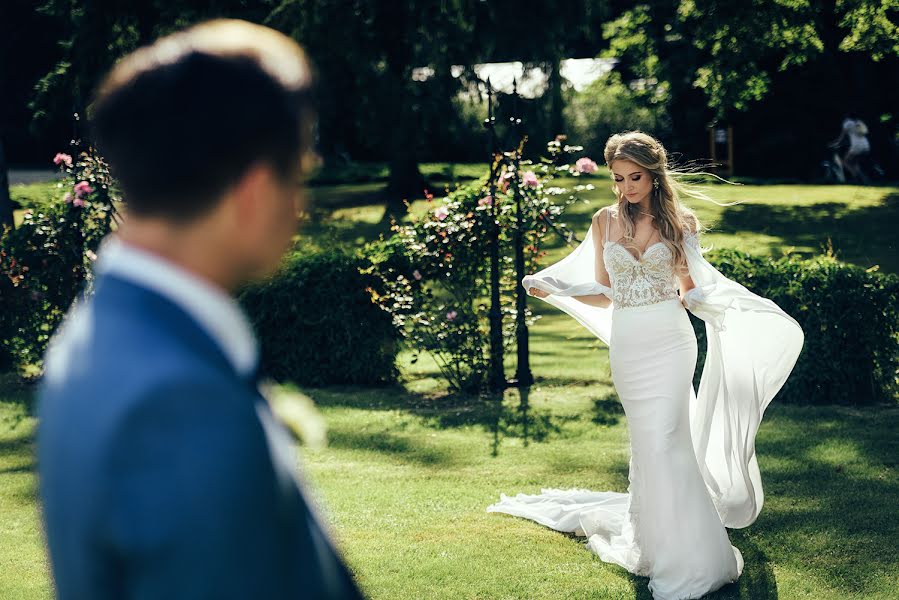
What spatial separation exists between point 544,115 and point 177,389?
21475mm

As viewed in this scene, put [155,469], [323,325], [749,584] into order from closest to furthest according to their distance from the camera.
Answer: [155,469] → [749,584] → [323,325]

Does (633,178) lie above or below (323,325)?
above

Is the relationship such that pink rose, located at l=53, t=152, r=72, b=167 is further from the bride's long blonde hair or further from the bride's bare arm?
the bride's long blonde hair

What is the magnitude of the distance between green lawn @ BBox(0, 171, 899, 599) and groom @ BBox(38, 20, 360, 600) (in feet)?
15.1

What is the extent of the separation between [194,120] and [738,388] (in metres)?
5.59

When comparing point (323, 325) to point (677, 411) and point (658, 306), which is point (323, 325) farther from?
point (677, 411)

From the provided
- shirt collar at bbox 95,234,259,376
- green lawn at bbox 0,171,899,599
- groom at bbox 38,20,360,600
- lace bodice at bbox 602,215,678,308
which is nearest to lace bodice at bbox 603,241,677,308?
lace bodice at bbox 602,215,678,308

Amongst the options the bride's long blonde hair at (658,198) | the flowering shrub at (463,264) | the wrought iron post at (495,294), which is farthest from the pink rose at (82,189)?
the bride's long blonde hair at (658,198)

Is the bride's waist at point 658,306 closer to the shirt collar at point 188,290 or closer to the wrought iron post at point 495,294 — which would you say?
the wrought iron post at point 495,294

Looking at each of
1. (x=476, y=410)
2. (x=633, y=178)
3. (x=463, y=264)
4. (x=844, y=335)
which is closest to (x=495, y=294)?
(x=463, y=264)

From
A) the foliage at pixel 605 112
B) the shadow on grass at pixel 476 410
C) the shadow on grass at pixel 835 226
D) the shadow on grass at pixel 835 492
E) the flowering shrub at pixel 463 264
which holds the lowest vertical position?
the shadow on grass at pixel 476 410

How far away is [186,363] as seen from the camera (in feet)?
4.01

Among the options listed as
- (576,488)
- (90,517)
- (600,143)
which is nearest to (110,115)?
(90,517)

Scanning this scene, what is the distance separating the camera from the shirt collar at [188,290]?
4.22ft
